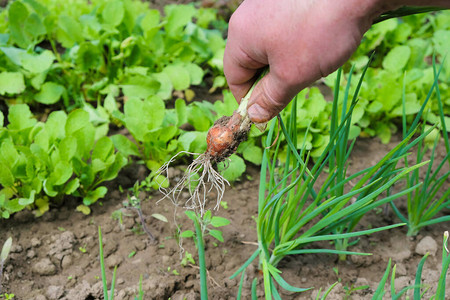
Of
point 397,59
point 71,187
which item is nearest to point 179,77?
point 71,187

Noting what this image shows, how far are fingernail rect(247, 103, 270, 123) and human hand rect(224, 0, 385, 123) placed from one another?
72 mm

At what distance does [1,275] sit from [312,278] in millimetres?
1005

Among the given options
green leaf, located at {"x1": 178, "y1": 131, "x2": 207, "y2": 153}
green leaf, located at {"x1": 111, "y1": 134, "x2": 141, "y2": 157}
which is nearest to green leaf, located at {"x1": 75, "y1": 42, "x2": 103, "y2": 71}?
green leaf, located at {"x1": 111, "y1": 134, "x2": 141, "y2": 157}

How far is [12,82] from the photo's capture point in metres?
2.07

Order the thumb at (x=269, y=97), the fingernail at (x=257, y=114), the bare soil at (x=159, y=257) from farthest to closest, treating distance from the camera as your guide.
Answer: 1. the bare soil at (x=159, y=257)
2. the fingernail at (x=257, y=114)
3. the thumb at (x=269, y=97)

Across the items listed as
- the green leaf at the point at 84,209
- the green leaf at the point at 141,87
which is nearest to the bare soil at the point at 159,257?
the green leaf at the point at 84,209

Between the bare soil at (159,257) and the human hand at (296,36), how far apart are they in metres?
0.73

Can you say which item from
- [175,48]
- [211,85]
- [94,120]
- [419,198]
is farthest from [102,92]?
[419,198]

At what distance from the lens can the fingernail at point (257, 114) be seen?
117cm

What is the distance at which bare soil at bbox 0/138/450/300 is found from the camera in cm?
151

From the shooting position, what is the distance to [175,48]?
2.38m

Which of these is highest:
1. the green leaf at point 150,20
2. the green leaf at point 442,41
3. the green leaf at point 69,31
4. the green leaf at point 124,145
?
the green leaf at point 442,41

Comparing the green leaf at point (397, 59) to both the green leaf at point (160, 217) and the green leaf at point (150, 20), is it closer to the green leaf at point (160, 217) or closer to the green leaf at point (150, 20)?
the green leaf at point (150, 20)

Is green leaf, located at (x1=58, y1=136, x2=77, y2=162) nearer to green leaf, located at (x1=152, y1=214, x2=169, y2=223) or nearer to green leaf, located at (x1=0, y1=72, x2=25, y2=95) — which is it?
green leaf, located at (x1=152, y1=214, x2=169, y2=223)
